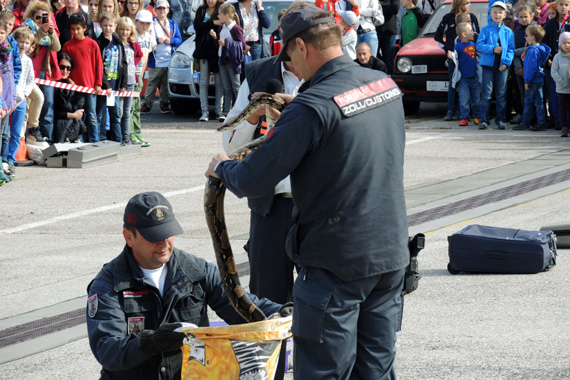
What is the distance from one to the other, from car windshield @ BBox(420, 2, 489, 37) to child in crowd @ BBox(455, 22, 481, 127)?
188 cm

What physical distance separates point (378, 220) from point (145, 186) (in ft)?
28.7

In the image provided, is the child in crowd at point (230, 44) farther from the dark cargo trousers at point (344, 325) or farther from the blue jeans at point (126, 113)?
the dark cargo trousers at point (344, 325)

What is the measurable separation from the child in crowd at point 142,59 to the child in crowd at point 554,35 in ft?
22.0

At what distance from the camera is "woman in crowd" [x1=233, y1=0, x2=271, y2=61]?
18.6 m

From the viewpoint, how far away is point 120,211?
11.2 metres

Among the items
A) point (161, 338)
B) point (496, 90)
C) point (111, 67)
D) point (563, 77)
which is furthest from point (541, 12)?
point (161, 338)

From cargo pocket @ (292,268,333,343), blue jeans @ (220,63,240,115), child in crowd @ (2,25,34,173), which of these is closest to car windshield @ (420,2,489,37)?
blue jeans @ (220,63,240,115)

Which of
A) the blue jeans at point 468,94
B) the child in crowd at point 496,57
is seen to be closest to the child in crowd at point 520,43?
the child in crowd at point 496,57

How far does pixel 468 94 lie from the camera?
17719mm

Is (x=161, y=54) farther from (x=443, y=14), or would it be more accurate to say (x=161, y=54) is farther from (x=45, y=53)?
(x=443, y=14)

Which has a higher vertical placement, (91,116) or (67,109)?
(67,109)

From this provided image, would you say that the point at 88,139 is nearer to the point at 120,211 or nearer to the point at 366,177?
the point at 120,211

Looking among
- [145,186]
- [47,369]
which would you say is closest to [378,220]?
[47,369]

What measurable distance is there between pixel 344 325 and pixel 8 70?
9.76m
